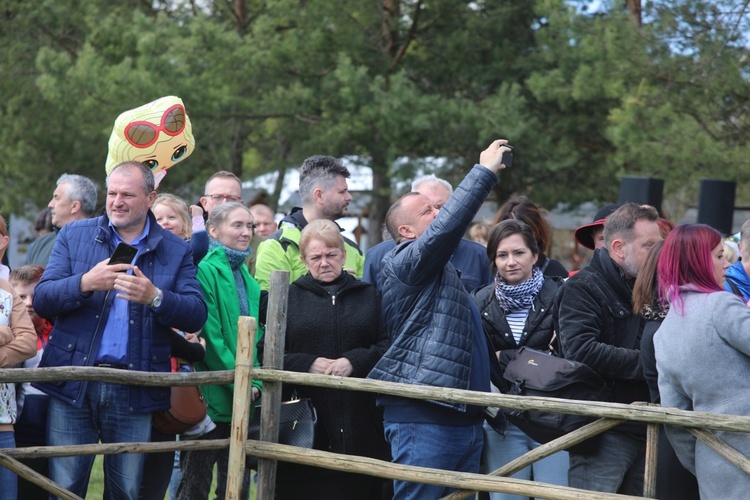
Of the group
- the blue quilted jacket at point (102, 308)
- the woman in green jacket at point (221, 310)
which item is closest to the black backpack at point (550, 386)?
the woman in green jacket at point (221, 310)

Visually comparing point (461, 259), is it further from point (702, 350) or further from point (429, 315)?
point (702, 350)

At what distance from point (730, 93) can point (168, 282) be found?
9.19 metres

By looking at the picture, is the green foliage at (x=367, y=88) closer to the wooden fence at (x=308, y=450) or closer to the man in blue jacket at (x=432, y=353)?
the man in blue jacket at (x=432, y=353)

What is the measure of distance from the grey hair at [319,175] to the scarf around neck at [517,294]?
1370 millimetres

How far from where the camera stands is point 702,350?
12.7 ft

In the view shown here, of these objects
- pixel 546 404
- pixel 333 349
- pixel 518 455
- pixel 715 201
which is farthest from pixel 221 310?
pixel 715 201

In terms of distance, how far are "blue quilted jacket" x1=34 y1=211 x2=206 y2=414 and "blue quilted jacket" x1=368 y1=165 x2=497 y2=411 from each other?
37.6 inches

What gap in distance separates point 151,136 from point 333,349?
1.61m

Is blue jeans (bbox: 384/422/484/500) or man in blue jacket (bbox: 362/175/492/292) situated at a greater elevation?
man in blue jacket (bbox: 362/175/492/292)

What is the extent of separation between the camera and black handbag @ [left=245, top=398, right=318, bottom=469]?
16.1ft

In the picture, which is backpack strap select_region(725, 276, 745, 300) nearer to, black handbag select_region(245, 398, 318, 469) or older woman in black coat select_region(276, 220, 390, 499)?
older woman in black coat select_region(276, 220, 390, 499)

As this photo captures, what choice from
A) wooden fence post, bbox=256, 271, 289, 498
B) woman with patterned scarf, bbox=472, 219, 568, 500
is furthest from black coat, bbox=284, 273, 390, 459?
woman with patterned scarf, bbox=472, 219, 568, 500

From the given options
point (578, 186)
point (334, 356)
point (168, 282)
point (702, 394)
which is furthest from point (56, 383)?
point (578, 186)

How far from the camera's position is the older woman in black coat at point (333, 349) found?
4.89 m
